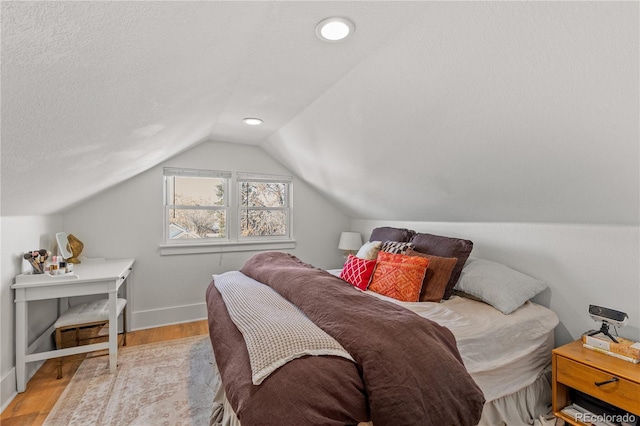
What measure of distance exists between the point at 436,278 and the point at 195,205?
2881 millimetres

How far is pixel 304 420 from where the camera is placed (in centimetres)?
107

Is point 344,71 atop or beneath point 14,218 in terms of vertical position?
atop

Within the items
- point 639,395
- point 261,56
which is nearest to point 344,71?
point 261,56

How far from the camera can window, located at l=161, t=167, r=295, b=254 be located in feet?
12.1

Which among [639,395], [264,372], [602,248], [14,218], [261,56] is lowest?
[639,395]

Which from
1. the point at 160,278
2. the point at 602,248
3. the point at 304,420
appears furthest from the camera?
the point at 160,278

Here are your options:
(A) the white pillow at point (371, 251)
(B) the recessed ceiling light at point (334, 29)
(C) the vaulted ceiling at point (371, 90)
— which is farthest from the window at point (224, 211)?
(B) the recessed ceiling light at point (334, 29)

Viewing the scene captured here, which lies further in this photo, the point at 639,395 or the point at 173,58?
the point at 639,395

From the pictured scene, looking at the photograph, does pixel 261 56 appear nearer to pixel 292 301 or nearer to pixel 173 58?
pixel 173 58

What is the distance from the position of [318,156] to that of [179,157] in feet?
5.43

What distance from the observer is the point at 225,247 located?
3.86 meters

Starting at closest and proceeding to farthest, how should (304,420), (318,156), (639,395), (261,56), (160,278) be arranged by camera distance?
1. (304,420)
2. (639,395)
3. (261,56)
4. (318,156)
5. (160,278)

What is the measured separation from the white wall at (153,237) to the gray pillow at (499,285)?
263 centimetres

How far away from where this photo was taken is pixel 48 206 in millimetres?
2441
